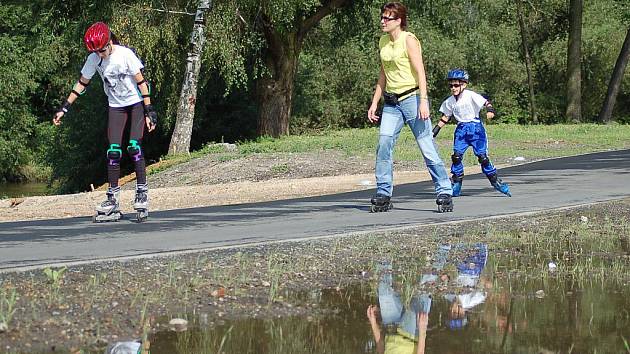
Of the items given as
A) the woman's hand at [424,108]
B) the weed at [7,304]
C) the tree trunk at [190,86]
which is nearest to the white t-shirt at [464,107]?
the woman's hand at [424,108]

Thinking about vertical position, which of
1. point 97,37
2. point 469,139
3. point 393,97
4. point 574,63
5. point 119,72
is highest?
point 97,37

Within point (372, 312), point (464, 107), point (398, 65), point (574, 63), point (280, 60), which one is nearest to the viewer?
point (372, 312)

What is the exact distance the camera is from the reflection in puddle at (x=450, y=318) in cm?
576

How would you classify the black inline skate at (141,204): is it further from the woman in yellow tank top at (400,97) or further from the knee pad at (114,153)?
the woman in yellow tank top at (400,97)

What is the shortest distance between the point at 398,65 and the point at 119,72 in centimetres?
291

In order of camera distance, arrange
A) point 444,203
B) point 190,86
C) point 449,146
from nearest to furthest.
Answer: point 444,203 < point 449,146 < point 190,86

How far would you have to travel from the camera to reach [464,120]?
47.1 ft

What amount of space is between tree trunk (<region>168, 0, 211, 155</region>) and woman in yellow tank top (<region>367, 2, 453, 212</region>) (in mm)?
18288

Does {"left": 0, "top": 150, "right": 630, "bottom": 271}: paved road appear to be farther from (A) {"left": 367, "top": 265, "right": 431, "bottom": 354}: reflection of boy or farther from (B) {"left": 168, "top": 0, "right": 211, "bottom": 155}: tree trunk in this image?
(B) {"left": 168, "top": 0, "right": 211, "bottom": 155}: tree trunk

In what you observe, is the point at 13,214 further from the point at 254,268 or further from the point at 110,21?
the point at 110,21

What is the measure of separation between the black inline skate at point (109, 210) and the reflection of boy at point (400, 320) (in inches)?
198

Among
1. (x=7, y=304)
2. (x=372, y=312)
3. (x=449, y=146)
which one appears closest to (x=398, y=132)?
(x=372, y=312)

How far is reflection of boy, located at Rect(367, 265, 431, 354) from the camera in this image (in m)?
5.75

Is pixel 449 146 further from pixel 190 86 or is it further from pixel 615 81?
pixel 615 81
